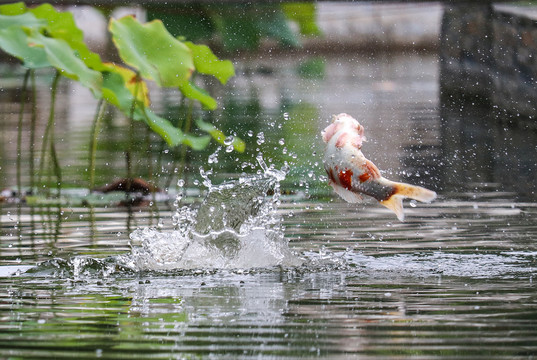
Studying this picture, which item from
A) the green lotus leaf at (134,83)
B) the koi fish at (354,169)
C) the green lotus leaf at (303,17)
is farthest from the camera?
the green lotus leaf at (303,17)

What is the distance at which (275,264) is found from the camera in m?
4.69

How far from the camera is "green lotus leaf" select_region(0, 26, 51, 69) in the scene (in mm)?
6203

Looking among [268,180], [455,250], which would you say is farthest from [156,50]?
[455,250]

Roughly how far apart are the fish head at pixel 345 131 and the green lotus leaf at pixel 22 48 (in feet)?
8.04

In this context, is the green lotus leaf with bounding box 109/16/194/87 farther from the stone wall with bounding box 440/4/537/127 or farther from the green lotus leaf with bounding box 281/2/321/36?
the green lotus leaf with bounding box 281/2/321/36

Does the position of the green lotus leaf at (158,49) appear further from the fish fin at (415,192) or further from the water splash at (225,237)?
the fish fin at (415,192)

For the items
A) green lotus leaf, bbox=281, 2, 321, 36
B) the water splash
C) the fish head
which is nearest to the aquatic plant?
the water splash

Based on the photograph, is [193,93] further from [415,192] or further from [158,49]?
[415,192]

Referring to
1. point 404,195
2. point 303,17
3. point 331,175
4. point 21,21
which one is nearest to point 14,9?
point 21,21

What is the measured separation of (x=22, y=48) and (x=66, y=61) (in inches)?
20.7

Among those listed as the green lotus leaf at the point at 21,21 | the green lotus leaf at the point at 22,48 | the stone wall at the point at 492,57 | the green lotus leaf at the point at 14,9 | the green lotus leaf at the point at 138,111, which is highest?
the stone wall at the point at 492,57

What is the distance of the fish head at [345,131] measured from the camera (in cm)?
420

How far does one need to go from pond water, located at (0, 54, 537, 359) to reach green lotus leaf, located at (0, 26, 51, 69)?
31.3 inches

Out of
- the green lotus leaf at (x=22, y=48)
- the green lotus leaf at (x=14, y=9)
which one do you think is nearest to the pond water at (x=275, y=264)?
the green lotus leaf at (x=22, y=48)
